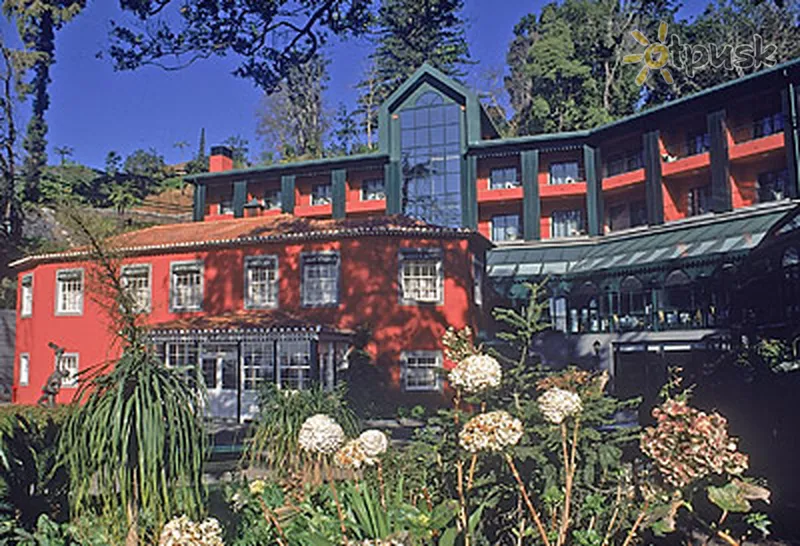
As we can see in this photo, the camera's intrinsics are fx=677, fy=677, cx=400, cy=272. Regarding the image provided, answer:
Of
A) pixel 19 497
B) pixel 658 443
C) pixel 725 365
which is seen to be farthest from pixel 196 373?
pixel 725 365

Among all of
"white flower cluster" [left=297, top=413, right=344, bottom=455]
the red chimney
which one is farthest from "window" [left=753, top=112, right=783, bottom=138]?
"white flower cluster" [left=297, top=413, right=344, bottom=455]

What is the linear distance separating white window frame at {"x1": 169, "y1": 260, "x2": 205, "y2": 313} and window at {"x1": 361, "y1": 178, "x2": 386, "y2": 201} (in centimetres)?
1317

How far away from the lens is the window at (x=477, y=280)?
23656mm

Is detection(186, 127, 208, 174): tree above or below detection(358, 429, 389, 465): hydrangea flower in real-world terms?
above

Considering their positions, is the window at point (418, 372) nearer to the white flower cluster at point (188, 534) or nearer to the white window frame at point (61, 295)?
the white window frame at point (61, 295)

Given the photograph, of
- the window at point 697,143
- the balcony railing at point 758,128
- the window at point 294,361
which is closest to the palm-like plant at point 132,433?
the window at point 294,361

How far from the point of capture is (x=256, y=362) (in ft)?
69.8

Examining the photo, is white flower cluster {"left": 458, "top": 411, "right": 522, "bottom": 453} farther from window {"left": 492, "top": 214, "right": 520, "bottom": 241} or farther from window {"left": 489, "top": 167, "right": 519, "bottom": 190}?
window {"left": 489, "top": 167, "right": 519, "bottom": 190}

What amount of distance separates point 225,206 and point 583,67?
75.2ft

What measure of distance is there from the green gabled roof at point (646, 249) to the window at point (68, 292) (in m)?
17.0

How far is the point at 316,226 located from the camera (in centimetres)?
2366

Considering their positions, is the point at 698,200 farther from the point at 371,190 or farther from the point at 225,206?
the point at 225,206

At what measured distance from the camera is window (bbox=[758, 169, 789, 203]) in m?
26.8

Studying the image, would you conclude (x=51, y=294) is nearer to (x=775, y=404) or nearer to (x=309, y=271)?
(x=309, y=271)
